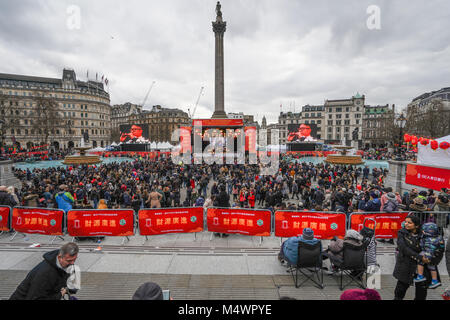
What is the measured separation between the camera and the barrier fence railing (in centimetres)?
725

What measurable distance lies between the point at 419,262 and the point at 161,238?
7.22m

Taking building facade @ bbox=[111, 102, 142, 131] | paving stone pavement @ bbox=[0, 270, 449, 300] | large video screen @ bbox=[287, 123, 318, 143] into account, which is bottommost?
paving stone pavement @ bbox=[0, 270, 449, 300]

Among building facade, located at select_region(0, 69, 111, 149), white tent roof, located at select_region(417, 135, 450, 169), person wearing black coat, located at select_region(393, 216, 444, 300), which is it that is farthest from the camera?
building facade, located at select_region(0, 69, 111, 149)

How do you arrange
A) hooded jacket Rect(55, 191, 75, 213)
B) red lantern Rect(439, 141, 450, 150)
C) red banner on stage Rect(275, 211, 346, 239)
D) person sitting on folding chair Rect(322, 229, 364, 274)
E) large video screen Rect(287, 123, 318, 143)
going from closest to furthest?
person sitting on folding chair Rect(322, 229, 364, 274)
red banner on stage Rect(275, 211, 346, 239)
hooded jacket Rect(55, 191, 75, 213)
red lantern Rect(439, 141, 450, 150)
large video screen Rect(287, 123, 318, 143)

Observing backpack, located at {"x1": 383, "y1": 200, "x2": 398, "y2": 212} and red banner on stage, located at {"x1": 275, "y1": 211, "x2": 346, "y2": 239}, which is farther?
backpack, located at {"x1": 383, "y1": 200, "x2": 398, "y2": 212}

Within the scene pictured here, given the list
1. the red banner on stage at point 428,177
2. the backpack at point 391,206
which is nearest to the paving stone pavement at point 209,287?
the backpack at point 391,206

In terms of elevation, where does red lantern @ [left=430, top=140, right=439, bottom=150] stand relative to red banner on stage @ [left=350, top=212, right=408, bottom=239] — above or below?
above

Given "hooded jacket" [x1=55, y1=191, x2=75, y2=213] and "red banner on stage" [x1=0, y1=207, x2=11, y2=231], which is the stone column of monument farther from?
"red banner on stage" [x1=0, y1=207, x2=11, y2=231]

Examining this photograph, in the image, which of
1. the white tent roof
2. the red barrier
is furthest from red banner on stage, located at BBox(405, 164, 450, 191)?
the red barrier

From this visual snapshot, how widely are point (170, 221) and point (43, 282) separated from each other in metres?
5.04

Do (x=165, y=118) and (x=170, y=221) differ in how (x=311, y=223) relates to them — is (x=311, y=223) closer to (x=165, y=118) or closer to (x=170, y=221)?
(x=170, y=221)
